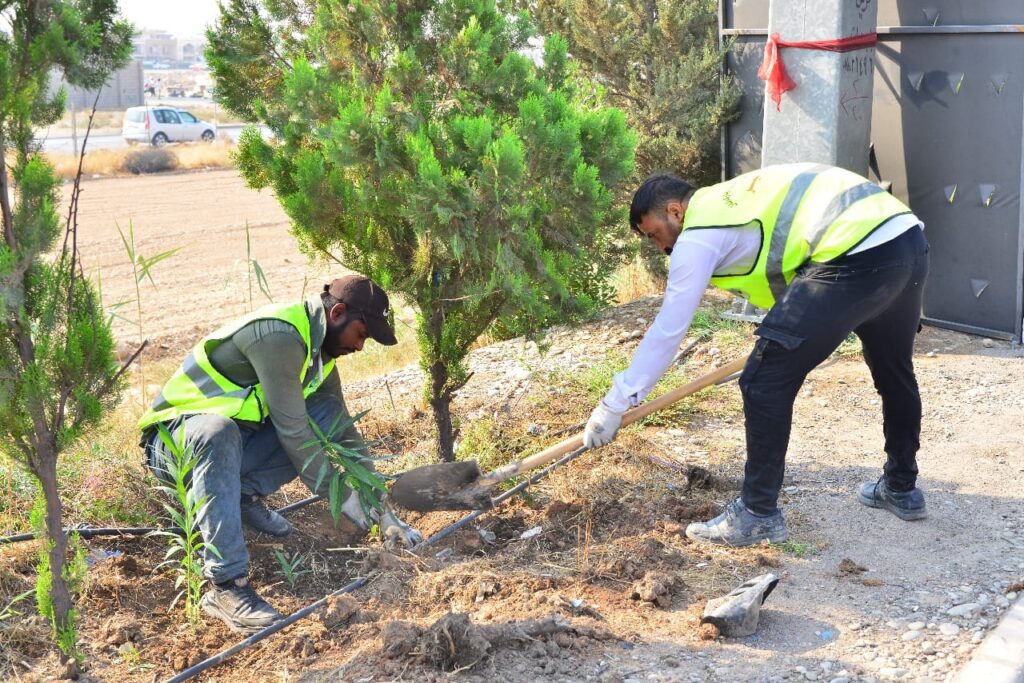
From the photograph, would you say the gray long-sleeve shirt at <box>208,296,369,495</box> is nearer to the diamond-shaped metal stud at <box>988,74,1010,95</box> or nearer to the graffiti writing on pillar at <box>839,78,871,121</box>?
the graffiti writing on pillar at <box>839,78,871,121</box>

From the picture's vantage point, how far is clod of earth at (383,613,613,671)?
3211 mm

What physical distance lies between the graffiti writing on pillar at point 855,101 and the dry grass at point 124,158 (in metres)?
19.4

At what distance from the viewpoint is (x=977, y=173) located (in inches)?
259

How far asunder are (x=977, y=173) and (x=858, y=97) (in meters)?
0.88

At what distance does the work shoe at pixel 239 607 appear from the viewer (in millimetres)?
3600

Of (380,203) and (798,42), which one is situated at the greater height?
(798,42)

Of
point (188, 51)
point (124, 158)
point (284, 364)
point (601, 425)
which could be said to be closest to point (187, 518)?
point (284, 364)

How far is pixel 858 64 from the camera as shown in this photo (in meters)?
6.60

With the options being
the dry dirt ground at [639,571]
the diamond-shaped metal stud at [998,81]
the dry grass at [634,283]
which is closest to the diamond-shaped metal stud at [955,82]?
the diamond-shaped metal stud at [998,81]

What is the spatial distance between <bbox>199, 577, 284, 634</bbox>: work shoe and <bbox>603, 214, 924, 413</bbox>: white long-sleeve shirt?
152cm

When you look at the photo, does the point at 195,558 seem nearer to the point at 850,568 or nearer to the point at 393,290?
the point at 393,290

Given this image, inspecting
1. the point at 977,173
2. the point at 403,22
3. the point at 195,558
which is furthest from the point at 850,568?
the point at 977,173

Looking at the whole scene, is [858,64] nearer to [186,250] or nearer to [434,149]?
[434,149]

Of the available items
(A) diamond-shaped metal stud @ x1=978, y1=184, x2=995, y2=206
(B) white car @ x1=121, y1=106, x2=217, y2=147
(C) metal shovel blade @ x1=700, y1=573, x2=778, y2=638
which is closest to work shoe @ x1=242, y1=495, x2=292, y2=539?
(C) metal shovel blade @ x1=700, y1=573, x2=778, y2=638
